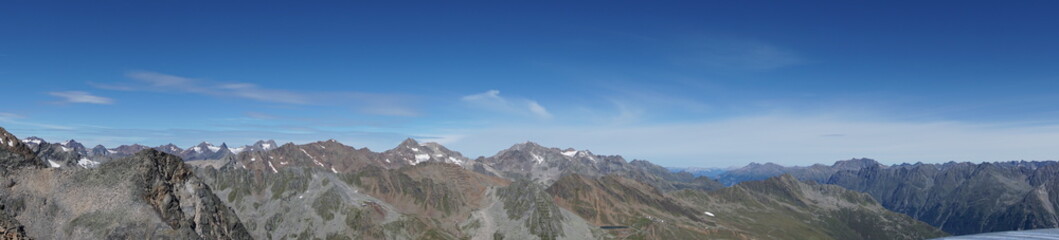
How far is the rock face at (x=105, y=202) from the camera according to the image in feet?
326

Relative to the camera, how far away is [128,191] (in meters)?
105

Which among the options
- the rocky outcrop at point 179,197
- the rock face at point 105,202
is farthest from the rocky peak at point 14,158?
the rocky outcrop at point 179,197

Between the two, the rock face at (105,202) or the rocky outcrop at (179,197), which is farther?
the rocky outcrop at (179,197)

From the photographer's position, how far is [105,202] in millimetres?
103625

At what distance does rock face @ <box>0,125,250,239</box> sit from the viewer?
99.3 meters

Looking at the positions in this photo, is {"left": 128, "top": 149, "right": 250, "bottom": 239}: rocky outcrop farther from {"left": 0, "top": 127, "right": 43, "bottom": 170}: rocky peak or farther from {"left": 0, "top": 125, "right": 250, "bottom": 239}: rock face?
{"left": 0, "top": 127, "right": 43, "bottom": 170}: rocky peak

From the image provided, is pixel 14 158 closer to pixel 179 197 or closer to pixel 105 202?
pixel 105 202

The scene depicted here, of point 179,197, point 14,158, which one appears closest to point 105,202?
point 179,197

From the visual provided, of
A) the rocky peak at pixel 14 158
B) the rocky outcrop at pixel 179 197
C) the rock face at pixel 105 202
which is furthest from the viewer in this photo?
the rocky outcrop at pixel 179 197

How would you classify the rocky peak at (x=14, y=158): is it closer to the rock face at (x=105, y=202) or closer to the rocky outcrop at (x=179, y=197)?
the rock face at (x=105, y=202)

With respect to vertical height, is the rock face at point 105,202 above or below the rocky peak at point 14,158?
below

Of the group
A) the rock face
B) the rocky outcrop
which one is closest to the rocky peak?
the rock face

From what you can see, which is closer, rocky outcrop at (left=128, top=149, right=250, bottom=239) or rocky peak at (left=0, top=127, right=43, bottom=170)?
rocky peak at (left=0, top=127, right=43, bottom=170)

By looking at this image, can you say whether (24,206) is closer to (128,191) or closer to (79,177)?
(79,177)
